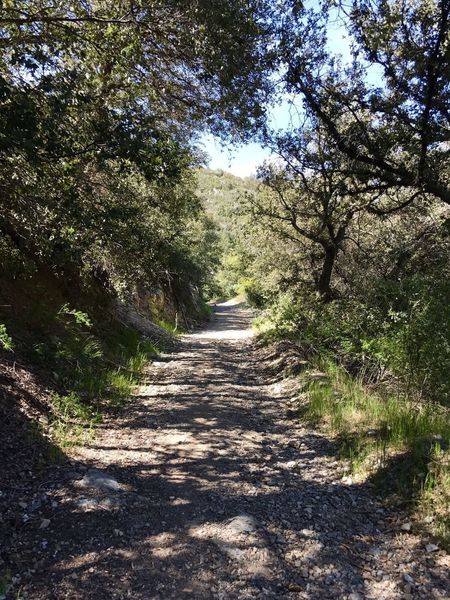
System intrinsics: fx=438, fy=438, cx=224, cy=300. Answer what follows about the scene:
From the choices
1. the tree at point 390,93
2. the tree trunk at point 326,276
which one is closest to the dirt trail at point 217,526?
the tree at point 390,93

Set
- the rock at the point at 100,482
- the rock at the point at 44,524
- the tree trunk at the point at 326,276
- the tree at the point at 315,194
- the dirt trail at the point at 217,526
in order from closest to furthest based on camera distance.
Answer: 1. the dirt trail at the point at 217,526
2. the rock at the point at 44,524
3. the rock at the point at 100,482
4. the tree at the point at 315,194
5. the tree trunk at the point at 326,276

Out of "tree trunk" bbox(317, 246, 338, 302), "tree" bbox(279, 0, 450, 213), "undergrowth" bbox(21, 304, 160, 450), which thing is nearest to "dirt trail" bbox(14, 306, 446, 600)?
"undergrowth" bbox(21, 304, 160, 450)

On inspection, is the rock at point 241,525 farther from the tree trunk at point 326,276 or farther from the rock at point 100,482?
the tree trunk at point 326,276

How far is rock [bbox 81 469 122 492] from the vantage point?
4082 millimetres

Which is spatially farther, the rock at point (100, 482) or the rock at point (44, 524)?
the rock at point (100, 482)

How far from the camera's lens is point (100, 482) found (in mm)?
4160

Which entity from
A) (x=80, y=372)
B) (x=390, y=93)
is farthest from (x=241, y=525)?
(x=390, y=93)

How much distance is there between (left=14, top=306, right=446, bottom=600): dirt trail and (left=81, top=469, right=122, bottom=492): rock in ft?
0.06

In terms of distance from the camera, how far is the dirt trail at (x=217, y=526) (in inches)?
115

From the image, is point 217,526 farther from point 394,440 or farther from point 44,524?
point 394,440

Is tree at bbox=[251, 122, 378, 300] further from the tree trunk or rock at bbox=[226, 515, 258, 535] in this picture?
rock at bbox=[226, 515, 258, 535]

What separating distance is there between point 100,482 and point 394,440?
3023mm

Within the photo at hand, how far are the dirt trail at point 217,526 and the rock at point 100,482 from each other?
19 mm

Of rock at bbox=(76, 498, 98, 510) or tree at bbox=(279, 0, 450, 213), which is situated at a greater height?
tree at bbox=(279, 0, 450, 213)
